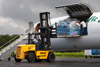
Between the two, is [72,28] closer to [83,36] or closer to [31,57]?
[83,36]

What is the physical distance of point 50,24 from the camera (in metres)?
30.3

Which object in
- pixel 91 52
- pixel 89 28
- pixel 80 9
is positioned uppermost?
pixel 80 9

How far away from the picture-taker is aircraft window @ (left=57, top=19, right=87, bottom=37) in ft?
90.3

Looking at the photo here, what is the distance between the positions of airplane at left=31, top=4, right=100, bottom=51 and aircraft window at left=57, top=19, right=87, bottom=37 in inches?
19.4

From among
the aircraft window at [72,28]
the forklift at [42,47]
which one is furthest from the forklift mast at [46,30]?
the aircraft window at [72,28]

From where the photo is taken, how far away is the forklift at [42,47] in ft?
91.1

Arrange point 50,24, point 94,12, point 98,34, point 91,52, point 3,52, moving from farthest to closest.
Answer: point 91,52 < point 3,52 < point 50,24 < point 94,12 < point 98,34

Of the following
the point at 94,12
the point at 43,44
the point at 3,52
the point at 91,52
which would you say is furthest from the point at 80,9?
the point at 91,52

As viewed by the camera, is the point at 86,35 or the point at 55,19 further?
the point at 55,19

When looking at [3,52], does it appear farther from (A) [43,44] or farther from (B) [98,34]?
(B) [98,34]

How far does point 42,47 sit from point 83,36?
14.4 ft

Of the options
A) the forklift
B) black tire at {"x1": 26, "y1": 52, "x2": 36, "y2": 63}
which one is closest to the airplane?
the forklift

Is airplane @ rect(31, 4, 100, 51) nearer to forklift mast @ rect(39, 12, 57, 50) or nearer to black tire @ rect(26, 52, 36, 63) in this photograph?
forklift mast @ rect(39, 12, 57, 50)

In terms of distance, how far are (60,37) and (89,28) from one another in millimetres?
3396
